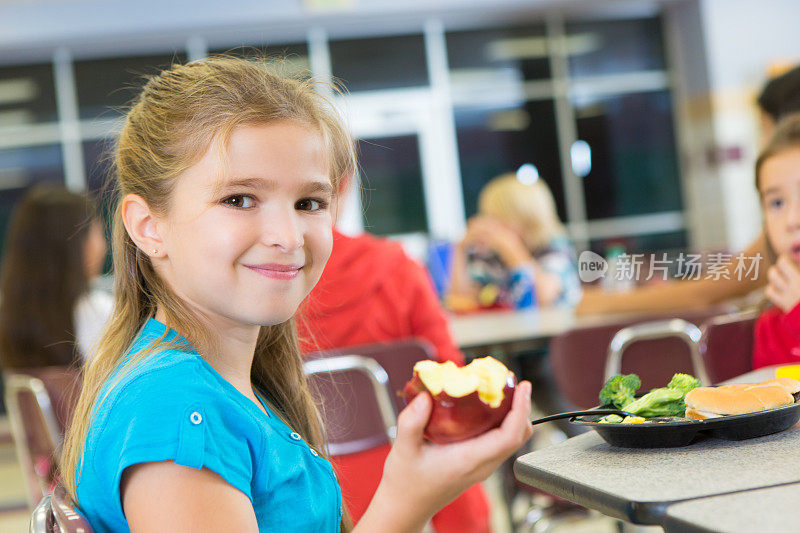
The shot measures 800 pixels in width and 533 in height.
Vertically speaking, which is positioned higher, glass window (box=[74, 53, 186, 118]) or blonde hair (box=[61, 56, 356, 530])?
glass window (box=[74, 53, 186, 118])

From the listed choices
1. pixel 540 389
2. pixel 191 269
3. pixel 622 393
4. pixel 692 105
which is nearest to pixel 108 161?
pixel 191 269

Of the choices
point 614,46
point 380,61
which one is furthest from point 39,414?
point 614,46

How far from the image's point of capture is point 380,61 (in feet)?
25.1

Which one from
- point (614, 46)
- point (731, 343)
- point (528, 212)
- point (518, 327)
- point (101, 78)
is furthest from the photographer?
point (614, 46)

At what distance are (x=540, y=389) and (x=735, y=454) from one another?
2625 millimetres

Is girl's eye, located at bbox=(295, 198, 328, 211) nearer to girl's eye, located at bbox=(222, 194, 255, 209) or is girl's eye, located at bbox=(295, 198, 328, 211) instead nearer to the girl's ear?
girl's eye, located at bbox=(222, 194, 255, 209)

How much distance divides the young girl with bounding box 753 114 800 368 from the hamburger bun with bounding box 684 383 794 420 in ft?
1.91

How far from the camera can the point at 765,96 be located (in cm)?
213

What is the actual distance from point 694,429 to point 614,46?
7618 millimetres

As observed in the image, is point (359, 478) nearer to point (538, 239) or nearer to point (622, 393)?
point (622, 393)

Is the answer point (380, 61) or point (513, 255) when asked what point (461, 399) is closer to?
point (513, 255)

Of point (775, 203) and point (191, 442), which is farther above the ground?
point (775, 203)

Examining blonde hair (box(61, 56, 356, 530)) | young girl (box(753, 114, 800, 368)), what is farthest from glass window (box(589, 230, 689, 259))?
blonde hair (box(61, 56, 356, 530))

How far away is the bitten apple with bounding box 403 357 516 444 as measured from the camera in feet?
2.48
